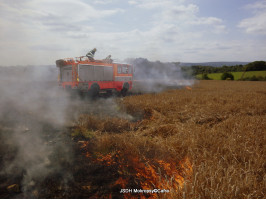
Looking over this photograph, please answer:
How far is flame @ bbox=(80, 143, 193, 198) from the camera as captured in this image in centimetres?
260

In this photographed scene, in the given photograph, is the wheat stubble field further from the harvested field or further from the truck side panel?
the truck side panel

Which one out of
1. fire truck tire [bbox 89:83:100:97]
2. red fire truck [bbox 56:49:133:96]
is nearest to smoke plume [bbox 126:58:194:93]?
red fire truck [bbox 56:49:133:96]

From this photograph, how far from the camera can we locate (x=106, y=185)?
9.12ft

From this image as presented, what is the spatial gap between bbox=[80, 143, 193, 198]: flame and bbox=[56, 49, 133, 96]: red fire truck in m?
8.25

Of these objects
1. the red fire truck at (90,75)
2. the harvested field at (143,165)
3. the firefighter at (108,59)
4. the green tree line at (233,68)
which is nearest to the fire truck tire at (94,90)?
the red fire truck at (90,75)

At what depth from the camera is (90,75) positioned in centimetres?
1158

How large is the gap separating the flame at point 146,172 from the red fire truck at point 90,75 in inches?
325

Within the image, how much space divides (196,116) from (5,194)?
224 inches

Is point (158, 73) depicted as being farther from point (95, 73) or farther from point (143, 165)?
point (143, 165)

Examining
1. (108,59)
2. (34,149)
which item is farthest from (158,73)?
(34,149)

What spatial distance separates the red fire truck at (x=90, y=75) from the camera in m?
11.0

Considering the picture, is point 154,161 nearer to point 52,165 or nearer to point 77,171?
point 77,171

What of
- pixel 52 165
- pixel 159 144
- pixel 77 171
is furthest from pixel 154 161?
pixel 52 165

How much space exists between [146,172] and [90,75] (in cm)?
952
